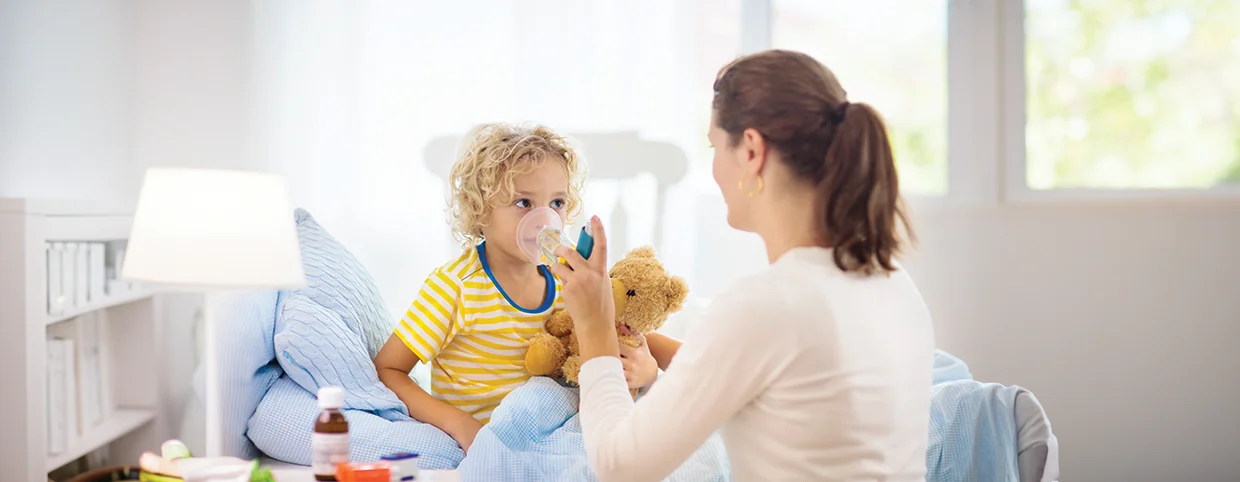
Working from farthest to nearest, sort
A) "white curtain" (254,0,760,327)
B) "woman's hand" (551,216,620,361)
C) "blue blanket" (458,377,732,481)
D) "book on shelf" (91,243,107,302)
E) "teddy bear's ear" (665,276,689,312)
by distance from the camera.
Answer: "white curtain" (254,0,760,327) → "book on shelf" (91,243,107,302) → "teddy bear's ear" (665,276,689,312) → "blue blanket" (458,377,732,481) → "woman's hand" (551,216,620,361)

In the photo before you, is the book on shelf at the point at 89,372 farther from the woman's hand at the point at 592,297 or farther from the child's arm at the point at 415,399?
the woman's hand at the point at 592,297

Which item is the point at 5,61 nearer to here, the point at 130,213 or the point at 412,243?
the point at 130,213

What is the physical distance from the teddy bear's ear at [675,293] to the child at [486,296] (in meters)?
0.11

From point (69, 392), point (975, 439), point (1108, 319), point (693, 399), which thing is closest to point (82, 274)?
point (69, 392)

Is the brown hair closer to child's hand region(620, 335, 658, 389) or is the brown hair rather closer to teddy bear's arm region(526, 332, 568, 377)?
child's hand region(620, 335, 658, 389)

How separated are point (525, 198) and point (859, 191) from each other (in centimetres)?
82

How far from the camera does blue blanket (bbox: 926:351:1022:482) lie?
1.53 meters

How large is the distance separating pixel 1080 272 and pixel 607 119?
1395mm

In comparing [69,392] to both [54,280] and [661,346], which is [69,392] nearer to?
[54,280]

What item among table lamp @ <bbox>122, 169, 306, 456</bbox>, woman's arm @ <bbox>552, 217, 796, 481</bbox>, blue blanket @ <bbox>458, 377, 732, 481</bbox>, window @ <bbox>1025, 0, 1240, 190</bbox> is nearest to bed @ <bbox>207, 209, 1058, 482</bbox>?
blue blanket @ <bbox>458, 377, 732, 481</bbox>

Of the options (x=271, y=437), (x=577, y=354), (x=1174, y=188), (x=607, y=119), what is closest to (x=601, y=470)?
(x=577, y=354)

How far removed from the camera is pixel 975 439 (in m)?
1.56

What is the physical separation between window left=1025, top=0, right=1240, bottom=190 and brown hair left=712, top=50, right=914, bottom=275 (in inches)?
76.7

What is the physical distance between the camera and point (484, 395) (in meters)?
1.75
